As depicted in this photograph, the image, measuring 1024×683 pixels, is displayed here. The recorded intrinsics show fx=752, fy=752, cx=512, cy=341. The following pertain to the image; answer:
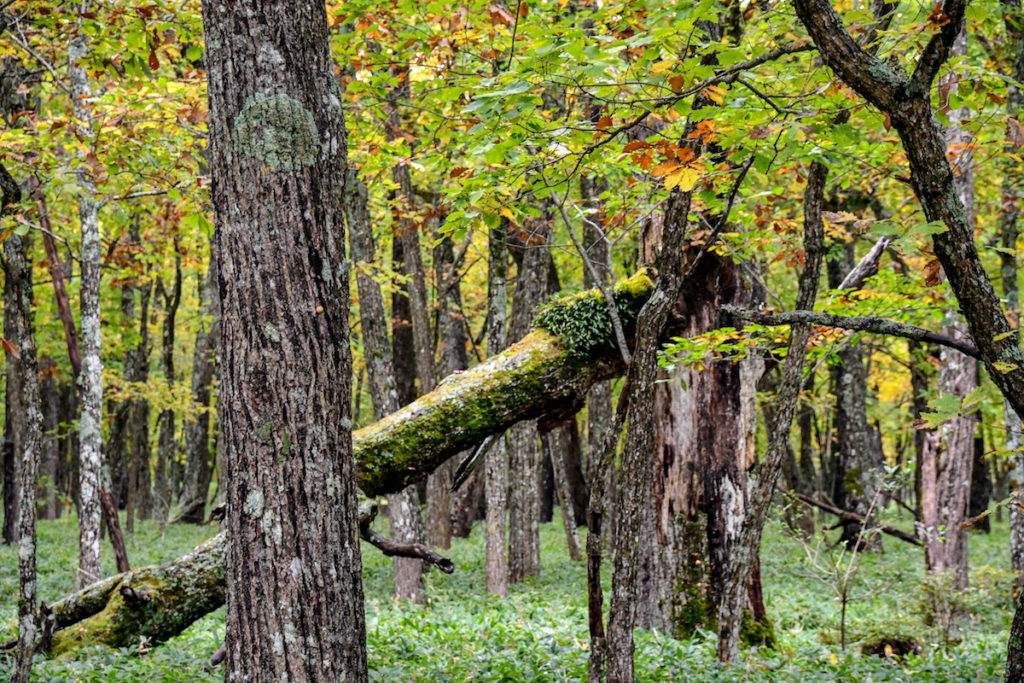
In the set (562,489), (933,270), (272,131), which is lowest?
(562,489)

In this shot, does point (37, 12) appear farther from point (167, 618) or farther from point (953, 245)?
point (953, 245)

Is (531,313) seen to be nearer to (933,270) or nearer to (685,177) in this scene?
(685,177)

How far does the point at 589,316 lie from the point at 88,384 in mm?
7875

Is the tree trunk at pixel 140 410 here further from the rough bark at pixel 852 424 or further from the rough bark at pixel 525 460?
the rough bark at pixel 852 424

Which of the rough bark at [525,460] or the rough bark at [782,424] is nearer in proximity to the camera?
the rough bark at [782,424]

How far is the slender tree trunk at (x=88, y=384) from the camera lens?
10070 millimetres

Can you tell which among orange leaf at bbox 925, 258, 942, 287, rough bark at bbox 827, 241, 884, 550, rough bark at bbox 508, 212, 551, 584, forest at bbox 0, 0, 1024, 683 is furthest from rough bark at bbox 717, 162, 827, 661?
rough bark at bbox 827, 241, 884, 550

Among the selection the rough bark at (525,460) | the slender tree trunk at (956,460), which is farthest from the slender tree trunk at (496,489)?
the slender tree trunk at (956,460)

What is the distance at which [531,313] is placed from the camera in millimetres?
13117

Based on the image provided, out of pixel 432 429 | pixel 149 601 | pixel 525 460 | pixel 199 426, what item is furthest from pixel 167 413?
pixel 432 429

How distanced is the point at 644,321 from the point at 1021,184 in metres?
11.7

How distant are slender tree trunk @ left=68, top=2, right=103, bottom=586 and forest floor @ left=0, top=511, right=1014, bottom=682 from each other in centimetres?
122

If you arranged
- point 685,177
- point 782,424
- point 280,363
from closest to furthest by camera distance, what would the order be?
point 280,363 < point 685,177 < point 782,424

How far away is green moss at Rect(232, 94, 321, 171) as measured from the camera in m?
3.14
